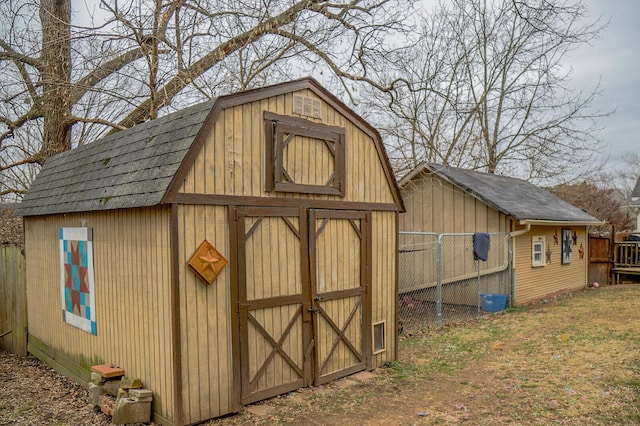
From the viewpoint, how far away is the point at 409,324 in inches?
410

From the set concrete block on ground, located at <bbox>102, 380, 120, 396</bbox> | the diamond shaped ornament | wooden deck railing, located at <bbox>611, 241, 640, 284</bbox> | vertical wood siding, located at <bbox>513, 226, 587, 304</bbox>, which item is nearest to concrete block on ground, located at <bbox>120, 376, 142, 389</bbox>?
concrete block on ground, located at <bbox>102, 380, 120, 396</bbox>

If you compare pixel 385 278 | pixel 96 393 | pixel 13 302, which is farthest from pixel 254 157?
pixel 13 302

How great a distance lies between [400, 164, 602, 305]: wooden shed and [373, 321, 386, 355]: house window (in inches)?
245

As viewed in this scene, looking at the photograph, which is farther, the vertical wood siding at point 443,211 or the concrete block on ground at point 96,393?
the vertical wood siding at point 443,211

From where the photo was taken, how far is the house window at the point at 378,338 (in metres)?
7.01

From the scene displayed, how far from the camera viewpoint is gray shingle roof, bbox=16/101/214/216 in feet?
16.2

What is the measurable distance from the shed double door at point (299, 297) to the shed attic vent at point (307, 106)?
126 cm

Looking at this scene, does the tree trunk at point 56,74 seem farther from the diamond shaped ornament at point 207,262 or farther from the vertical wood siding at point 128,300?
the diamond shaped ornament at point 207,262

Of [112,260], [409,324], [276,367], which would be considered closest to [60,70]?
[112,260]

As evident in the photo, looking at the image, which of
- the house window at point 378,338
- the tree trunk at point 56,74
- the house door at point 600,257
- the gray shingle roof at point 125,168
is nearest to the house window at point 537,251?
the house door at point 600,257

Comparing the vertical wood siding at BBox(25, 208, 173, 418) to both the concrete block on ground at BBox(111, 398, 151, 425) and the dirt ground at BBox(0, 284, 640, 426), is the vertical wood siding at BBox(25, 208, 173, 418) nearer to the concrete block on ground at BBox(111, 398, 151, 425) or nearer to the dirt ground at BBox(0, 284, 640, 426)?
the concrete block on ground at BBox(111, 398, 151, 425)

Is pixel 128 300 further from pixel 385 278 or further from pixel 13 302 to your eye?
pixel 13 302

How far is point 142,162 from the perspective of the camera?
5.43 m

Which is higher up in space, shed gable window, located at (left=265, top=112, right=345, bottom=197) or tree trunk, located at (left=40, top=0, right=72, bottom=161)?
tree trunk, located at (left=40, top=0, right=72, bottom=161)
